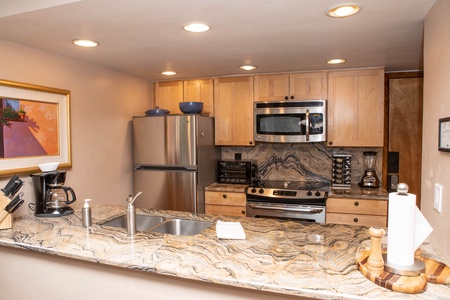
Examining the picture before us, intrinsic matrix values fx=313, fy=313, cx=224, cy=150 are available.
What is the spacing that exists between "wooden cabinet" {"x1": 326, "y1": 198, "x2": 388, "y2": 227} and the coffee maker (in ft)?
7.55

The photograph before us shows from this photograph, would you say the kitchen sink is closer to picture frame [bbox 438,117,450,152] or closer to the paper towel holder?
the paper towel holder

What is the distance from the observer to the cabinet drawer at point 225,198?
3.31m

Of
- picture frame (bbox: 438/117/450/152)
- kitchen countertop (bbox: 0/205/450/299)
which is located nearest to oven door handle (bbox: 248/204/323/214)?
kitchen countertop (bbox: 0/205/450/299)

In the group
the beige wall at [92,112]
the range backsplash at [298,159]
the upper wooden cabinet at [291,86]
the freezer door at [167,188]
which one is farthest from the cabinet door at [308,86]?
the beige wall at [92,112]

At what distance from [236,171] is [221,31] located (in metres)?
1.92

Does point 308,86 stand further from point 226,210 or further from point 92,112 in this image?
point 92,112

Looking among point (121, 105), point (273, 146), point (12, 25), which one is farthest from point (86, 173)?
point (273, 146)

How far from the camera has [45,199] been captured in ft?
7.46

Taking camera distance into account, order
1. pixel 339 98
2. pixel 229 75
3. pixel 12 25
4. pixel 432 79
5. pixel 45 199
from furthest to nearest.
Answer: pixel 229 75 → pixel 339 98 → pixel 45 199 → pixel 12 25 → pixel 432 79

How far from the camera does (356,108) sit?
129 inches

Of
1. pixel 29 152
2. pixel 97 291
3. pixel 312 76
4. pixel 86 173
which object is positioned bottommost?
pixel 97 291

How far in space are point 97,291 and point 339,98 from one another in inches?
111

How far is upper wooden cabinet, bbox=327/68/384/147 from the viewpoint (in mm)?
3203

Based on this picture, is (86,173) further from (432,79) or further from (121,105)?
(432,79)
